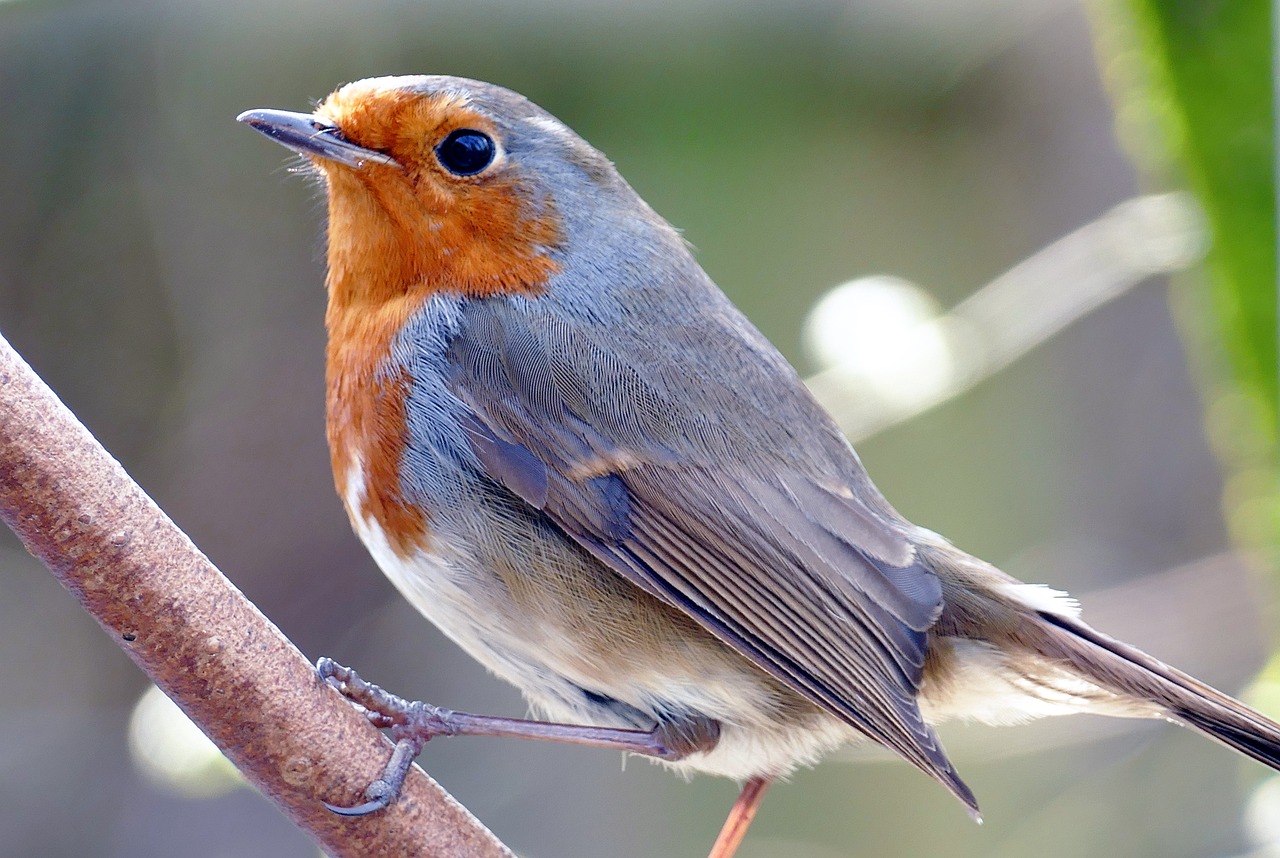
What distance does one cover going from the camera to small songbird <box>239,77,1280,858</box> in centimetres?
212

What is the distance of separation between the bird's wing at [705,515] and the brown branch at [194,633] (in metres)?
0.52

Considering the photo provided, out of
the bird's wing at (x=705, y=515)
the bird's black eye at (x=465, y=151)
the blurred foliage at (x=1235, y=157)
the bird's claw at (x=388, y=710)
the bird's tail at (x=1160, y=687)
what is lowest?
the bird's claw at (x=388, y=710)

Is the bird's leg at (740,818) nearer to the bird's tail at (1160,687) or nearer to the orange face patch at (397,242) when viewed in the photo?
the bird's tail at (1160,687)

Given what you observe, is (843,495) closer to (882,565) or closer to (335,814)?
(882,565)

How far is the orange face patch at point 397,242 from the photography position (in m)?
2.23

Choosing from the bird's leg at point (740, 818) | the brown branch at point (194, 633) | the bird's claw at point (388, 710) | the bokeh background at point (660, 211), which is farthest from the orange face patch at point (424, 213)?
the bokeh background at point (660, 211)

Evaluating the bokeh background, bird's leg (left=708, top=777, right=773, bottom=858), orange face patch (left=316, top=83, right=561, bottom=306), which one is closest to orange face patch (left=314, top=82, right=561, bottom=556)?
orange face patch (left=316, top=83, right=561, bottom=306)

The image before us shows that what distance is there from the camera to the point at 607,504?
85.2 inches

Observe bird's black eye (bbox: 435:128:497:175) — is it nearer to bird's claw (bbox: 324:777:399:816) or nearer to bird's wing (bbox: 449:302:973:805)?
bird's wing (bbox: 449:302:973:805)

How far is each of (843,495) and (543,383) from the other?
55 cm

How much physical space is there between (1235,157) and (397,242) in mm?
1464

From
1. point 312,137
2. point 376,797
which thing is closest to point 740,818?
point 376,797

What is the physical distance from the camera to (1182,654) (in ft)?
12.3

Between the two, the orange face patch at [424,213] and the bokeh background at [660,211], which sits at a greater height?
the bokeh background at [660,211]
